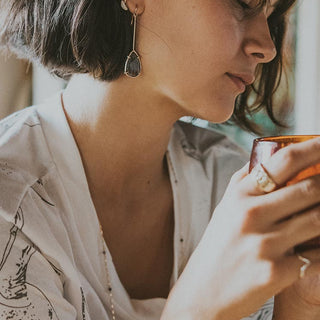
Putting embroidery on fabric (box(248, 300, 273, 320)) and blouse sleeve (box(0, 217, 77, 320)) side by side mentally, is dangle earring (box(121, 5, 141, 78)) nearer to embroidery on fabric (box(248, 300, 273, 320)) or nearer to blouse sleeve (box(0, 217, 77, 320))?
blouse sleeve (box(0, 217, 77, 320))

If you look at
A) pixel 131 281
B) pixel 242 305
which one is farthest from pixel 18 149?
pixel 242 305

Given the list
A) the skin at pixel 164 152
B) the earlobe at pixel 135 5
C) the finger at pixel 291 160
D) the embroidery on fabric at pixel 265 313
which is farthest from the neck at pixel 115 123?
the finger at pixel 291 160

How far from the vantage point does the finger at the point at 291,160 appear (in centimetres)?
64

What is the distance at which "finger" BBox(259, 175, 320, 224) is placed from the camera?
2.08 ft

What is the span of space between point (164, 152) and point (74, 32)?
0.35 meters

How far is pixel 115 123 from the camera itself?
116 centimetres

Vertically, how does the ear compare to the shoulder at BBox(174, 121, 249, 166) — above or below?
above

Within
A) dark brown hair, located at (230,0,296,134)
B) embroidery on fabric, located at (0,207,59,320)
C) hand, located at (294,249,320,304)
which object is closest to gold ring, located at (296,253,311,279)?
hand, located at (294,249,320,304)

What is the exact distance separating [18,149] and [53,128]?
108 millimetres

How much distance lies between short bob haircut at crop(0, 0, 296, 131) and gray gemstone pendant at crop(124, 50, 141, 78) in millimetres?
22

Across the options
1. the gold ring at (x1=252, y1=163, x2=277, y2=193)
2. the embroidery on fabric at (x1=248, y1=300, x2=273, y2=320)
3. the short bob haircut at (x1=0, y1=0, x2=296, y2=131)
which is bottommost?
the embroidery on fabric at (x1=248, y1=300, x2=273, y2=320)

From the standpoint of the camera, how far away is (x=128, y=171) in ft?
4.05

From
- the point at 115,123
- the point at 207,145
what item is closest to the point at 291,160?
the point at 115,123

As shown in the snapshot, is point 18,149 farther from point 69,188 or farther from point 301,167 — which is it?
point 301,167
